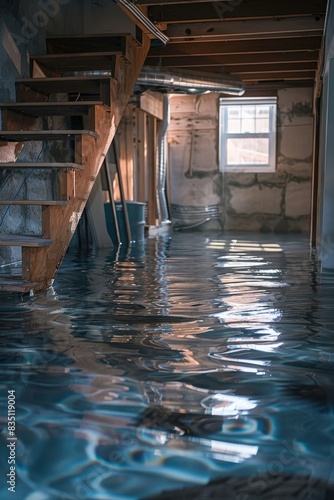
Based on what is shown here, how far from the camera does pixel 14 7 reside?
12.7 feet

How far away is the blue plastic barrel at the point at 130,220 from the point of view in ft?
19.6

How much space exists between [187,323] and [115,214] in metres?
3.64

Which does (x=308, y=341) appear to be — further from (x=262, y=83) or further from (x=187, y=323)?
(x=262, y=83)

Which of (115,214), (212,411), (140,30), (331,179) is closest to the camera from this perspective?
(212,411)

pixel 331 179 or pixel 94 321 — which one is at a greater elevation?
pixel 331 179

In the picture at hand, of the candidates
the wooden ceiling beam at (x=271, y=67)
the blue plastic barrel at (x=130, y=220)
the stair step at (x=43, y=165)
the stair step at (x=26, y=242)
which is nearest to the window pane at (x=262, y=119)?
the wooden ceiling beam at (x=271, y=67)

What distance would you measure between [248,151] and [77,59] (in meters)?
4.86

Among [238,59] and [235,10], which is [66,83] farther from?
[238,59]

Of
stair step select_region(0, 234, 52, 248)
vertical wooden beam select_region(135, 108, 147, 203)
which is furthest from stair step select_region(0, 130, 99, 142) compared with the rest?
vertical wooden beam select_region(135, 108, 147, 203)

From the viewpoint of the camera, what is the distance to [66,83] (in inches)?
149

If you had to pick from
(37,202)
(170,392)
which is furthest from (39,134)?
(170,392)

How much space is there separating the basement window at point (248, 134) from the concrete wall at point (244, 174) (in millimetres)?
90

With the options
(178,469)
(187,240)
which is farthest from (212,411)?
(187,240)

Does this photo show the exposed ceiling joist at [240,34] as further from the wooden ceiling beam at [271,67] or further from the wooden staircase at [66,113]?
the wooden staircase at [66,113]
